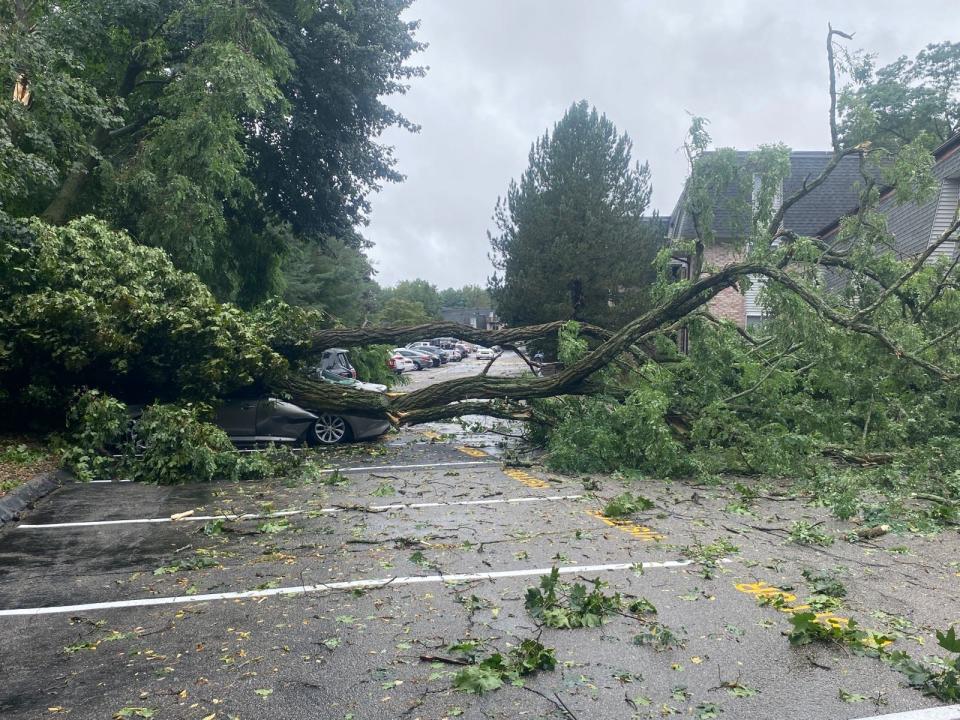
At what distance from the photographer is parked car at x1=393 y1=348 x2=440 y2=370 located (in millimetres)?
46844

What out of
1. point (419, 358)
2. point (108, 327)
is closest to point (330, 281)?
point (419, 358)

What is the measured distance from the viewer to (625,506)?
7363mm

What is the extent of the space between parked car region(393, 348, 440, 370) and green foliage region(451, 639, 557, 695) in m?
42.0

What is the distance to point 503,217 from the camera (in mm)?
28234

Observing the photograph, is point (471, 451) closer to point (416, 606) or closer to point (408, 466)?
point (408, 466)

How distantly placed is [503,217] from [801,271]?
58.6 feet

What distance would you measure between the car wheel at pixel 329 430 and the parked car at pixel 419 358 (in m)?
32.8

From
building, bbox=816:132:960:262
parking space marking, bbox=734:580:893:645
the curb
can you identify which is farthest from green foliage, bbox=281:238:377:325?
parking space marking, bbox=734:580:893:645

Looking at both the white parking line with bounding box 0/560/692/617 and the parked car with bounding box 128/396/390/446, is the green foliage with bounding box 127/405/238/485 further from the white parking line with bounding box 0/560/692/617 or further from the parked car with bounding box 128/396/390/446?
the white parking line with bounding box 0/560/692/617

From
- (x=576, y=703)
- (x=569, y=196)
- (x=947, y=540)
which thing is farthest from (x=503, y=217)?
(x=576, y=703)

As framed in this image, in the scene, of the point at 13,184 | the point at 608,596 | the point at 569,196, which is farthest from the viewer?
the point at 569,196

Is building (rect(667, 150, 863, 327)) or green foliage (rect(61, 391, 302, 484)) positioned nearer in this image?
green foliage (rect(61, 391, 302, 484))

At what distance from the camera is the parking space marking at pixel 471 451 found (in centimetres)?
1206

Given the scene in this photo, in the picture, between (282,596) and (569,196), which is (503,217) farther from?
(282,596)
